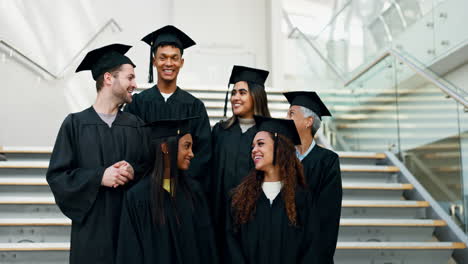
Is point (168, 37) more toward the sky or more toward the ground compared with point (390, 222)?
more toward the sky

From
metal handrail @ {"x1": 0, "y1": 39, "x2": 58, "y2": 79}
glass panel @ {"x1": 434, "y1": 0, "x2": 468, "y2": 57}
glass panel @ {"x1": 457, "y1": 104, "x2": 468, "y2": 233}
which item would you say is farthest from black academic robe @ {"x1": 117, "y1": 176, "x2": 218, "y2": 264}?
metal handrail @ {"x1": 0, "y1": 39, "x2": 58, "y2": 79}

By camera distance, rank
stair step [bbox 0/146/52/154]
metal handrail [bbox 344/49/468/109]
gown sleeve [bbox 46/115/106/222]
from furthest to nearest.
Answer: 1. stair step [bbox 0/146/52/154]
2. metal handrail [bbox 344/49/468/109]
3. gown sleeve [bbox 46/115/106/222]

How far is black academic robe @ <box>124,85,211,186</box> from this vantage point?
4066 millimetres

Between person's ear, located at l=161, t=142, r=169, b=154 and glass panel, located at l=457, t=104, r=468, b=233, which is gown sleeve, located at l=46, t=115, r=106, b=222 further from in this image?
glass panel, located at l=457, t=104, r=468, b=233

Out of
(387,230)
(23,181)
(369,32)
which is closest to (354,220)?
(387,230)

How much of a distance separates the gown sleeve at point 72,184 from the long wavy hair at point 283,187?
0.80m

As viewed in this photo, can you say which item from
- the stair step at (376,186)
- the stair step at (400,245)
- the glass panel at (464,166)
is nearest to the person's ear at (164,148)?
the stair step at (400,245)

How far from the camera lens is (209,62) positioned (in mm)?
11039

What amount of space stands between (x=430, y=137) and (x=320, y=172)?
2480 mm

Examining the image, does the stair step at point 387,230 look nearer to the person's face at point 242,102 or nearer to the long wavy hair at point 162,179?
the person's face at point 242,102

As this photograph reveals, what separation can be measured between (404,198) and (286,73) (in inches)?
211

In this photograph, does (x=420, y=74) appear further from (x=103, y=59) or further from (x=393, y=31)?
(x=103, y=59)

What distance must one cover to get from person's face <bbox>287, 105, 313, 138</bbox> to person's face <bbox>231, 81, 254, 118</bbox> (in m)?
0.31

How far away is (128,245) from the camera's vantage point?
320 cm
